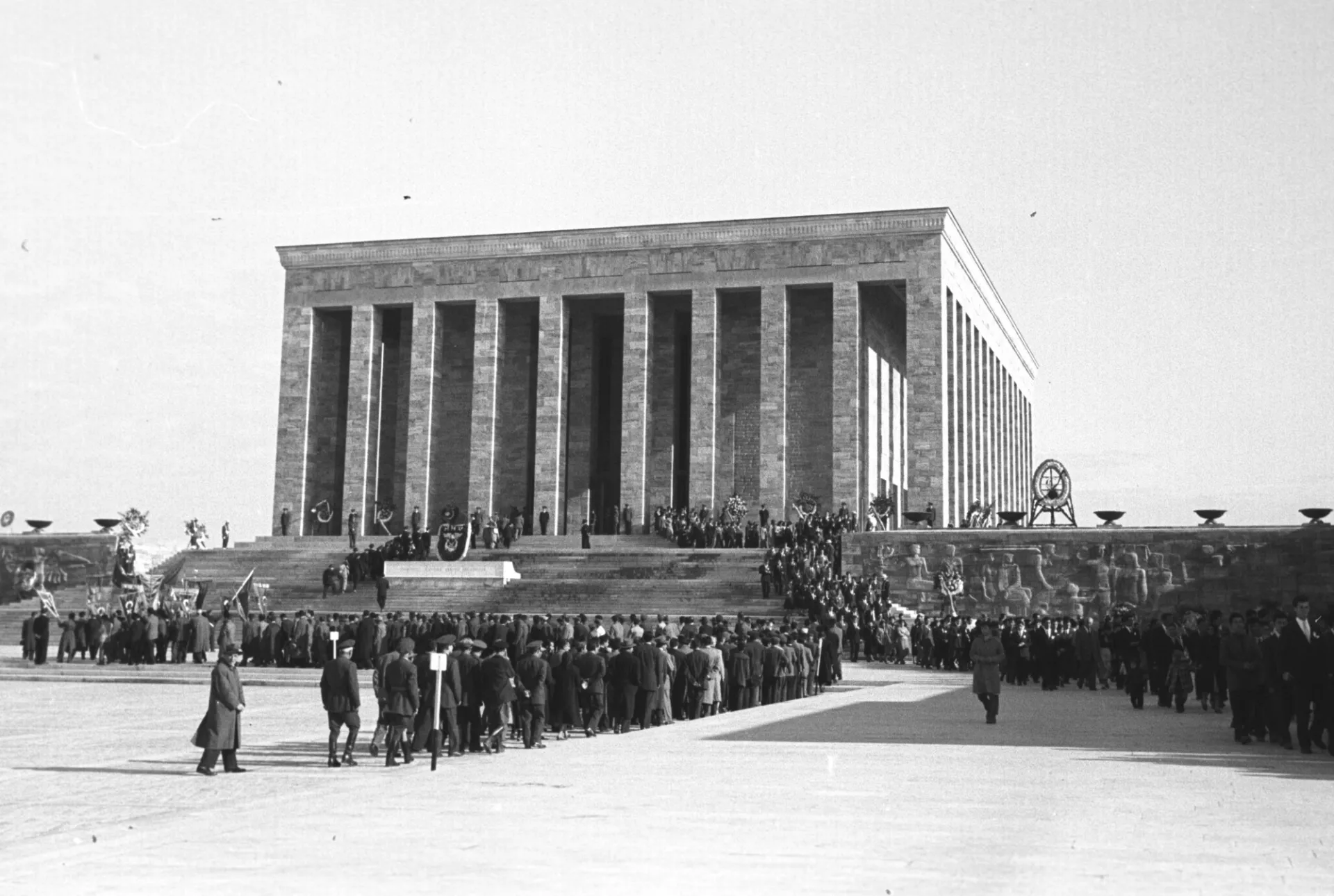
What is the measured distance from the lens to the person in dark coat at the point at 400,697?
13.0 meters

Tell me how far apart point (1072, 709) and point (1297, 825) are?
10.8m

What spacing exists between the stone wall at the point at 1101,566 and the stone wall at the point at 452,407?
1608cm

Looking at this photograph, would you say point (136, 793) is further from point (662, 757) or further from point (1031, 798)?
point (1031, 798)

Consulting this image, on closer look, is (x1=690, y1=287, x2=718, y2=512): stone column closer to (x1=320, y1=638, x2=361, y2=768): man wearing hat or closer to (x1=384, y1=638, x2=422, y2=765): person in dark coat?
(x1=384, y1=638, x2=422, y2=765): person in dark coat

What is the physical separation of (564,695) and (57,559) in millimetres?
31529

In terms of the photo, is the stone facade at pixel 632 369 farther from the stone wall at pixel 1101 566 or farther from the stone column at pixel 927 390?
the stone wall at pixel 1101 566

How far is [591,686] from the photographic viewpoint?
1596 cm

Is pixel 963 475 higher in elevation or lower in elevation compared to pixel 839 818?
higher

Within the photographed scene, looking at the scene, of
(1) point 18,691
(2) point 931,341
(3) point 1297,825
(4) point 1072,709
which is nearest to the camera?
(3) point 1297,825

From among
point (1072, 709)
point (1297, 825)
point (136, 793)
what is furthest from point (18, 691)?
point (1297, 825)

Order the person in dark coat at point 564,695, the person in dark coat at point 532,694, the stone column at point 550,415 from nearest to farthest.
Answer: the person in dark coat at point 532,694 < the person in dark coat at point 564,695 < the stone column at point 550,415

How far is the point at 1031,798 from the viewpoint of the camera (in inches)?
388

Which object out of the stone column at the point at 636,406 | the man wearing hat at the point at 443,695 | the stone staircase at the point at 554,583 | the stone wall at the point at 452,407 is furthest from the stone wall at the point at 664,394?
the man wearing hat at the point at 443,695

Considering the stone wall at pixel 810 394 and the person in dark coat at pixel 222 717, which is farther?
the stone wall at pixel 810 394
